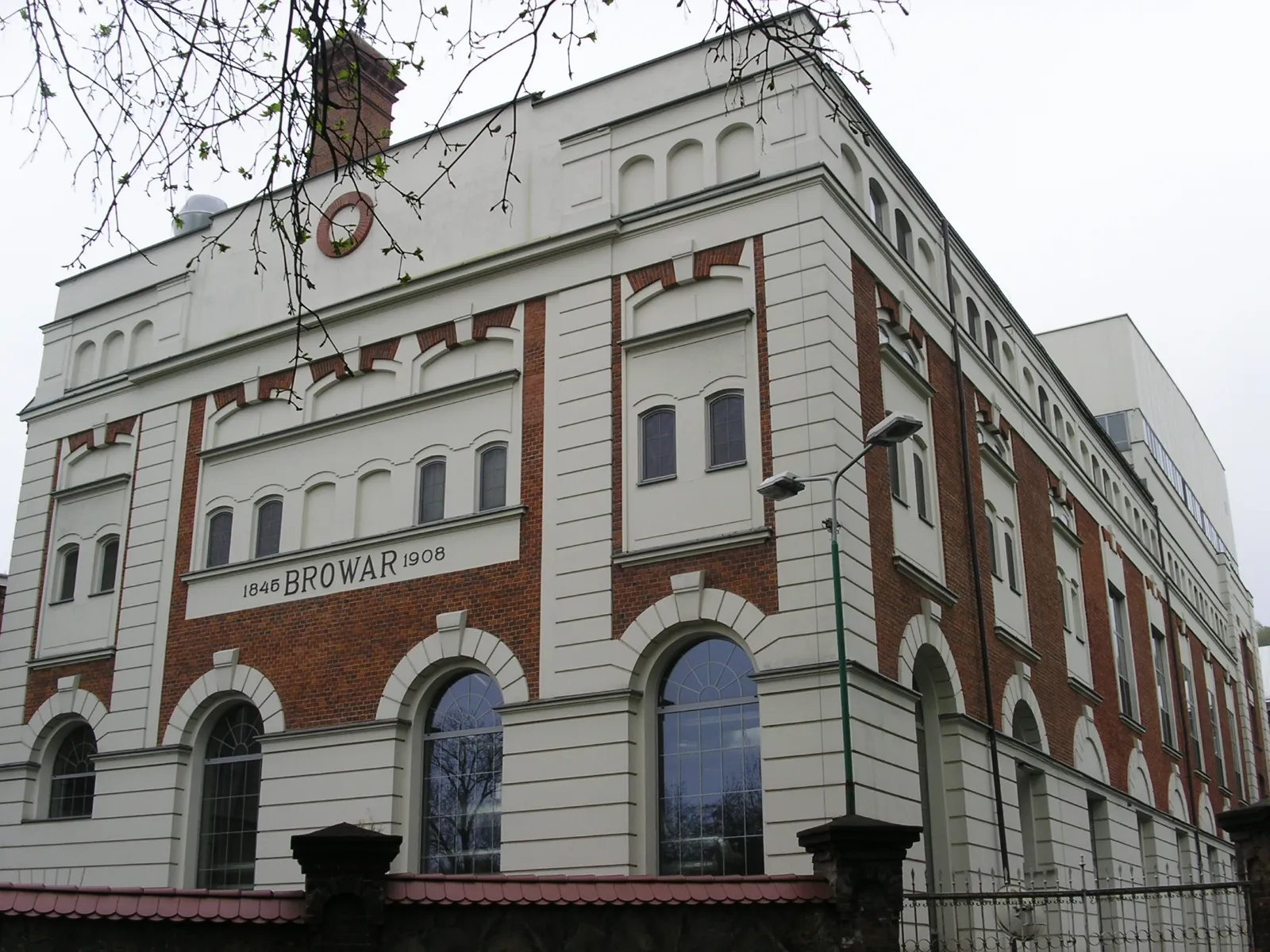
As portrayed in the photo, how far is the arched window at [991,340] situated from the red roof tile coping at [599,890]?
58.9 ft

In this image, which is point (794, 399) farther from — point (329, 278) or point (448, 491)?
point (329, 278)

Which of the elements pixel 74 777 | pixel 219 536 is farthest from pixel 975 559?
pixel 74 777

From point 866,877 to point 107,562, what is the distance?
63.5ft

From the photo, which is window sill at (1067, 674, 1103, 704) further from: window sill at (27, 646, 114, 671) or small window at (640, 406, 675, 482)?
window sill at (27, 646, 114, 671)

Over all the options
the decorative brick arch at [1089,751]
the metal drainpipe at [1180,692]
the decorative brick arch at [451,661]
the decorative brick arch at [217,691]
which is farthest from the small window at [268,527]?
the metal drainpipe at [1180,692]

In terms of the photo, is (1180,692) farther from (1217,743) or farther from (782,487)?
(782,487)

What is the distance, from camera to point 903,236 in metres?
26.1

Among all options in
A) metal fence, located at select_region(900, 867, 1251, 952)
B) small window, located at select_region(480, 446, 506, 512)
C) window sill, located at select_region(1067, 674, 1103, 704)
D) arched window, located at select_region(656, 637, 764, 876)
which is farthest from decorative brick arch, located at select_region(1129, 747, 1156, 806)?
small window, located at select_region(480, 446, 506, 512)

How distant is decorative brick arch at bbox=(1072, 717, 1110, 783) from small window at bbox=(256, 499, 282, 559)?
53.8 ft

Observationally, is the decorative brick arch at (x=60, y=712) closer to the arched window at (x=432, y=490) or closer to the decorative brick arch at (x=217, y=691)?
the decorative brick arch at (x=217, y=691)

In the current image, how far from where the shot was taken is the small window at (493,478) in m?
23.4

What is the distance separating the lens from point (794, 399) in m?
20.9

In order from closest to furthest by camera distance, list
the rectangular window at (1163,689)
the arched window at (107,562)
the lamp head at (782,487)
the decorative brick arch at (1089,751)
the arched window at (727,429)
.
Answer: the lamp head at (782,487) → the arched window at (727,429) → the arched window at (107,562) → the decorative brick arch at (1089,751) → the rectangular window at (1163,689)

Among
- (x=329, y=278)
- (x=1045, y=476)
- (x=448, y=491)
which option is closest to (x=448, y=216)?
(x=329, y=278)
